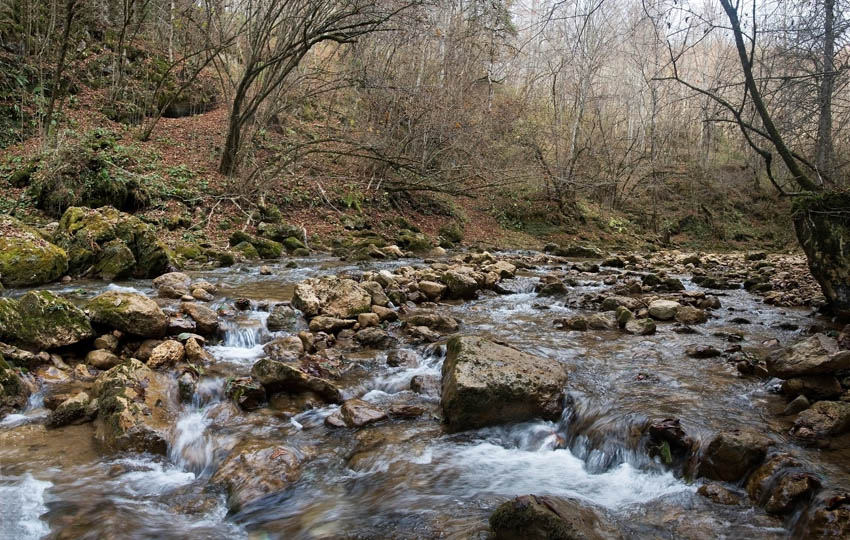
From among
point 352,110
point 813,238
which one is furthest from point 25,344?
point 352,110

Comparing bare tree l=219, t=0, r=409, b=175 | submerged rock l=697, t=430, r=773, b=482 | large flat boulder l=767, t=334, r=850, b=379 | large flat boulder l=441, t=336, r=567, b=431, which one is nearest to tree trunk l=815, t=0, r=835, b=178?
large flat boulder l=767, t=334, r=850, b=379

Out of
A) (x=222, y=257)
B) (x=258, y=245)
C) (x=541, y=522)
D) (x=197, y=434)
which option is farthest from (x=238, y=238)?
(x=541, y=522)

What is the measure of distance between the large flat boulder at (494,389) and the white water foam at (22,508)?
2.54 meters

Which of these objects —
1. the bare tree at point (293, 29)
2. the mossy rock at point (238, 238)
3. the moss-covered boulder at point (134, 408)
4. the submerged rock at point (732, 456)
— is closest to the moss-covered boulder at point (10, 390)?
the moss-covered boulder at point (134, 408)

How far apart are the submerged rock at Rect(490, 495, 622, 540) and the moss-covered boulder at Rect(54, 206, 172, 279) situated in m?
7.27

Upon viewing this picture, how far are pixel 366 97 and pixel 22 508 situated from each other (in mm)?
14716

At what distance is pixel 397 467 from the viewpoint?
3.38 m

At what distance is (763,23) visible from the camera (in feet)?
18.0

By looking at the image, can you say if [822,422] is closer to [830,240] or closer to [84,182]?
[830,240]

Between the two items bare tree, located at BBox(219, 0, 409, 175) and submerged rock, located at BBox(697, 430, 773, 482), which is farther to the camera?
bare tree, located at BBox(219, 0, 409, 175)

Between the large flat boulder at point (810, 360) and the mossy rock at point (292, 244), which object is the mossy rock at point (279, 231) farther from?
the large flat boulder at point (810, 360)

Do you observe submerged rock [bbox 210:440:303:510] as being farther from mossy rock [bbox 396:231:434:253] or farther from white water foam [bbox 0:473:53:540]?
mossy rock [bbox 396:231:434:253]

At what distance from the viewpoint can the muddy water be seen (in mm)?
2771

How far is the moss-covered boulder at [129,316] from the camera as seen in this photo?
194 inches
